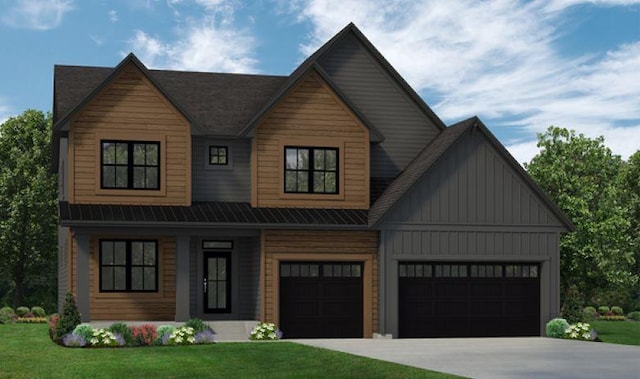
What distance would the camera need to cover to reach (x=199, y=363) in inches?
869

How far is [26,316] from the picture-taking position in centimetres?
4703

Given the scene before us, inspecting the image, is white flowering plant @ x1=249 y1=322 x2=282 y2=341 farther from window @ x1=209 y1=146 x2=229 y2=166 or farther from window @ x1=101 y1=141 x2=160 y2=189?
window @ x1=209 y1=146 x2=229 y2=166

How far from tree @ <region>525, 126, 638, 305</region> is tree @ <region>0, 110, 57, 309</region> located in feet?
84.8

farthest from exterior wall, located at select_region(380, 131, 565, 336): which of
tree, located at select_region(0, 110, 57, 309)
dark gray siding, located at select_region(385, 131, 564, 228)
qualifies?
tree, located at select_region(0, 110, 57, 309)

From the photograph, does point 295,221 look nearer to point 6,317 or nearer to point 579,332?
point 579,332

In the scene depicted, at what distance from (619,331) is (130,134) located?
78.0 feet

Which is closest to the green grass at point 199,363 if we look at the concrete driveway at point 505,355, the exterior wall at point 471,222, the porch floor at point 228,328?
the concrete driveway at point 505,355

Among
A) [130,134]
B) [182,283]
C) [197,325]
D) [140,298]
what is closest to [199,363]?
[197,325]

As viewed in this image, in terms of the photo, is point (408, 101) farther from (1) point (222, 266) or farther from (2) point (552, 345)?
(2) point (552, 345)

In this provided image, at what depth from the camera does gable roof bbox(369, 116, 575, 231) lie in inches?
1241

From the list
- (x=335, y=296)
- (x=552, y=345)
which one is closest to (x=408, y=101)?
(x=335, y=296)

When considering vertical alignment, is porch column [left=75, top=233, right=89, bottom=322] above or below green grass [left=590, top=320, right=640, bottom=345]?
above

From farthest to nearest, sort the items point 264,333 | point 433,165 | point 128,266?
point 128,266 < point 433,165 < point 264,333

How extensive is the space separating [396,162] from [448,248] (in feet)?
16.1
